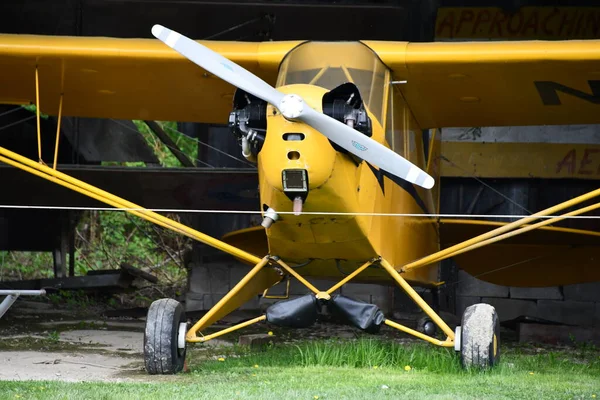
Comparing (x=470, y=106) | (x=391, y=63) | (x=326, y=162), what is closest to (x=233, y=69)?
(x=326, y=162)

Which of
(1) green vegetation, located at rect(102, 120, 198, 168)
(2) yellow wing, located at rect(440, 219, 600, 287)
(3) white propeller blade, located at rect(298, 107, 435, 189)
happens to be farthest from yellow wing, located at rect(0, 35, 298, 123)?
(1) green vegetation, located at rect(102, 120, 198, 168)

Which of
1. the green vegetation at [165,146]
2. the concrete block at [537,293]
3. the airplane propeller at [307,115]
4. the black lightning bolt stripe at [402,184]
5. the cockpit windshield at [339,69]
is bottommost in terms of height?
the concrete block at [537,293]

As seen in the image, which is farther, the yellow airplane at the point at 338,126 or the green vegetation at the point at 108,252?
the green vegetation at the point at 108,252

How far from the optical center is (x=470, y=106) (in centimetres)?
848

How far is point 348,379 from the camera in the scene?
6348 mm

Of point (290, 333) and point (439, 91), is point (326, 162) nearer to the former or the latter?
point (439, 91)

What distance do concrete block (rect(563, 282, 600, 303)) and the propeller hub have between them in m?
6.78

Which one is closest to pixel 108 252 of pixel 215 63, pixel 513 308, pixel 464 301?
pixel 464 301

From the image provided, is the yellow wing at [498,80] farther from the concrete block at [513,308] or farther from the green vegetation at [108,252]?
the green vegetation at [108,252]

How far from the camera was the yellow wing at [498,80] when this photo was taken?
7.55m

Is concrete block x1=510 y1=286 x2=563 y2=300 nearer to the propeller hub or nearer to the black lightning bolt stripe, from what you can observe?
the black lightning bolt stripe

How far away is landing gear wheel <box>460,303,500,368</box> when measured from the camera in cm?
676

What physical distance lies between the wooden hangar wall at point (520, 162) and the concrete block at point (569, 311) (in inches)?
0.5

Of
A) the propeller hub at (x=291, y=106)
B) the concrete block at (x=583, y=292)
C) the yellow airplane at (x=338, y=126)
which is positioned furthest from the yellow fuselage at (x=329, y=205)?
the concrete block at (x=583, y=292)
